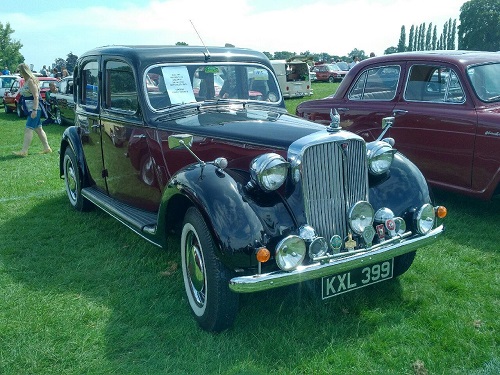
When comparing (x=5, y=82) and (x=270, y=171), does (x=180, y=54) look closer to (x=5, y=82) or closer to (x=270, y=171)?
(x=270, y=171)

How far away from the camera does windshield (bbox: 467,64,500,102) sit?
17.6 ft

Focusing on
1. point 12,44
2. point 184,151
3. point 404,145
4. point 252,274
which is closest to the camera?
point 252,274

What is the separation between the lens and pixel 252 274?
3.01m

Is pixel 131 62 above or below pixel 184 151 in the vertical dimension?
above

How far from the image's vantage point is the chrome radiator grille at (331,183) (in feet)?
10.4

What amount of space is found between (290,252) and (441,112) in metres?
3.34

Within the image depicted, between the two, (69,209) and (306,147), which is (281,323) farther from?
(69,209)

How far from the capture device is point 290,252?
293 cm

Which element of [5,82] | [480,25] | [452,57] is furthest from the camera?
[480,25]

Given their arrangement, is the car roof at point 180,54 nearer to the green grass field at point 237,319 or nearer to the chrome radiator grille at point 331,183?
the green grass field at point 237,319

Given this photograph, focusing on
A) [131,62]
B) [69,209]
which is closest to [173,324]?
[131,62]

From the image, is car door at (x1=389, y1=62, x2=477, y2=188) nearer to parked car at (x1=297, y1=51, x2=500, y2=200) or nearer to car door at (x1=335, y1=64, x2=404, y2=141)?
parked car at (x1=297, y1=51, x2=500, y2=200)

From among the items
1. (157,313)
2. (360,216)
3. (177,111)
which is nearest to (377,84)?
(177,111)

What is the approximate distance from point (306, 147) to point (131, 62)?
2088 millimetres
